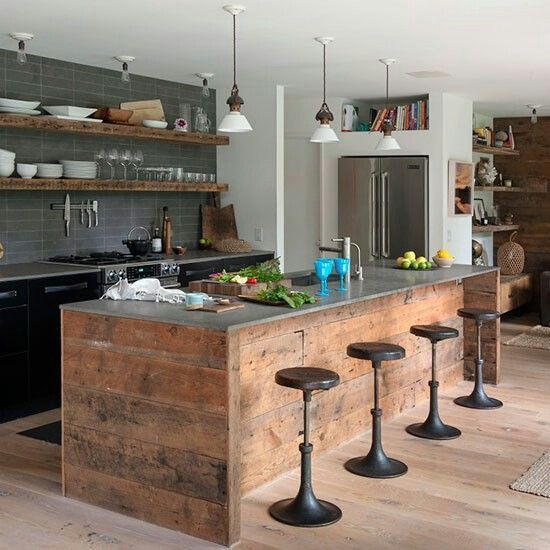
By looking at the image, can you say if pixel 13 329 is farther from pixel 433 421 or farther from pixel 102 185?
pixel 433 421

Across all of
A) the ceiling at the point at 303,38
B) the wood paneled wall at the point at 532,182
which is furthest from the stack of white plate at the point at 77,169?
the wood paneled wall at the point at 532,182

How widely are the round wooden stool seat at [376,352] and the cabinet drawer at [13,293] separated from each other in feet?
7.32

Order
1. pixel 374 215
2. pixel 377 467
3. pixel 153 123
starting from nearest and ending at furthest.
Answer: pixel 377 467 → pixel 153 123 → pixel 374 215

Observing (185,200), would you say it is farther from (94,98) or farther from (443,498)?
(443,498)

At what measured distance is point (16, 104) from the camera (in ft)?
18.7

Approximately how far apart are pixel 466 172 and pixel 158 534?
606cm

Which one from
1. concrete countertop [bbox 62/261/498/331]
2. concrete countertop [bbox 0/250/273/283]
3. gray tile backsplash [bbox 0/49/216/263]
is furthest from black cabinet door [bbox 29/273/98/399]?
concrete countertop [bbox 62/261/498/331]

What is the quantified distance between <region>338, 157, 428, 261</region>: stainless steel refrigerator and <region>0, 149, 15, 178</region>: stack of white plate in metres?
3.73

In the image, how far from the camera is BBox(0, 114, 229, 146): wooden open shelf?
224 inches

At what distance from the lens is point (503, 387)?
629 cm

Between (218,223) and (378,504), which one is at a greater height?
(218,223)

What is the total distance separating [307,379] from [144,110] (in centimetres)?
393

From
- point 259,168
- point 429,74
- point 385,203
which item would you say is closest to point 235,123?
point 429,74

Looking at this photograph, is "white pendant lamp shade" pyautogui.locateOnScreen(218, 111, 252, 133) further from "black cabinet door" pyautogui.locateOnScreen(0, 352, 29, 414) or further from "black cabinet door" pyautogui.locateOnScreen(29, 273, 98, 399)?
"black cabinet door" pyautogui.locateOnScreen(0, 352, 29, 414)
